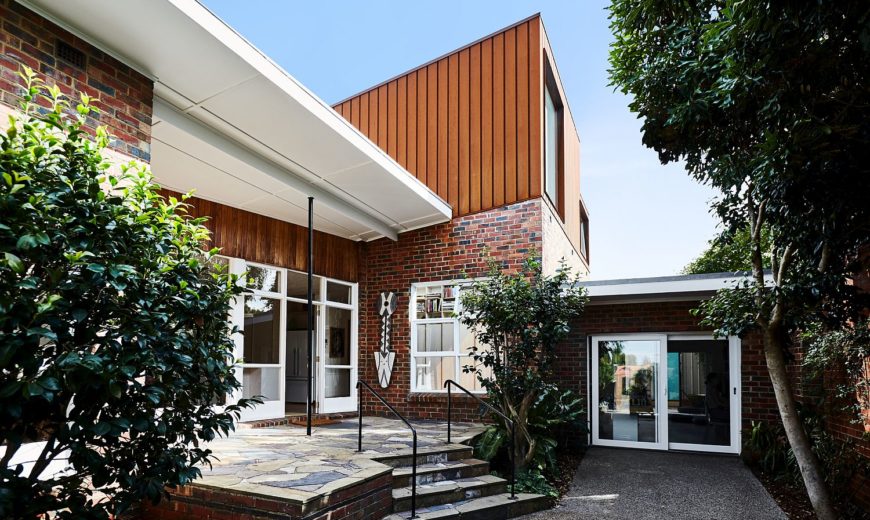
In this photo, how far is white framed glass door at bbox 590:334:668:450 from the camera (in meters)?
9.87

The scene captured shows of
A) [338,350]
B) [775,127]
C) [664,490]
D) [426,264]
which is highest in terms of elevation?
[775,127]

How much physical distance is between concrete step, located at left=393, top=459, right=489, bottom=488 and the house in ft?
8.40

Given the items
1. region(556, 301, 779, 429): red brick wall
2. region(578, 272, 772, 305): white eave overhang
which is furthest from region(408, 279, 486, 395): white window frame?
region(578, 272, 772, 305): white eave overhang

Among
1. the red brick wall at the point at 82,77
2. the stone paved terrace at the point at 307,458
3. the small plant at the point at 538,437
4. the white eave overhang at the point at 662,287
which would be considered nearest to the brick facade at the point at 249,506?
the stone paved terrace at the point at 307,458

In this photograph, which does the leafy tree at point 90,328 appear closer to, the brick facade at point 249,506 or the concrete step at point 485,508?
the brick facade at point 249,506

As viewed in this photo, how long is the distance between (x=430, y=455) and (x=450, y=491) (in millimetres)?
675

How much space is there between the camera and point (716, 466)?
842 cm

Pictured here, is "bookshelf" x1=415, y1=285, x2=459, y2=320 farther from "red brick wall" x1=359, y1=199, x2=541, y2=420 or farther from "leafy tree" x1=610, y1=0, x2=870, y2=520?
"leafy tree" x1=610, y1=0, x2=870, y2=520

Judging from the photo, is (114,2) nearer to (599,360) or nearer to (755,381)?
(599,360)

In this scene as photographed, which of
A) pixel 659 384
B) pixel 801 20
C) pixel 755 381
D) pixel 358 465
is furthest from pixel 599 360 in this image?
pixel 801 20

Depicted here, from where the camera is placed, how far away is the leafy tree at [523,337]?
292 inches

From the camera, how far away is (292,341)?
36.7ft

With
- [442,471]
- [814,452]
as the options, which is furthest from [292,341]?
[814,452]

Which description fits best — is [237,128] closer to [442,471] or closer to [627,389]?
[442,471]
